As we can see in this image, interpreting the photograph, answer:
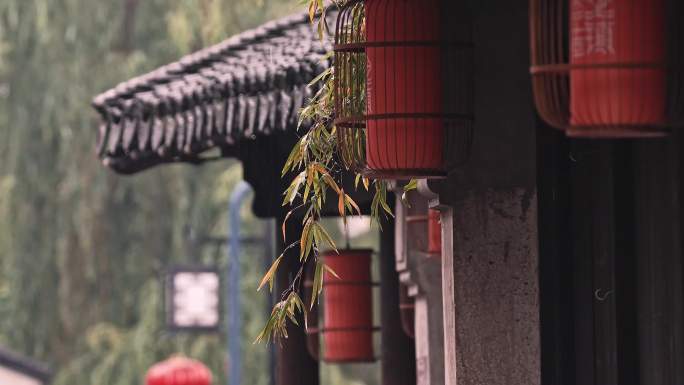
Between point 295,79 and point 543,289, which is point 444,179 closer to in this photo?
point 543,289

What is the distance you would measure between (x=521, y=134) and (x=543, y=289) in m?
0.47

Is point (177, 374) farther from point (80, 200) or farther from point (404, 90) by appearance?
point (404, 90)

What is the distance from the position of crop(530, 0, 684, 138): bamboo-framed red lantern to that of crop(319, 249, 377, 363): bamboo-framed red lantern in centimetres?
733

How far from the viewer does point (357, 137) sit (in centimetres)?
650

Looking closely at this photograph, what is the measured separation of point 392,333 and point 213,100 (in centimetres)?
212

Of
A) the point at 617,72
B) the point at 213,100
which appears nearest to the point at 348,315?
the point at 213,100

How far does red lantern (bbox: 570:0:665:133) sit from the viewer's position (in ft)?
16.7

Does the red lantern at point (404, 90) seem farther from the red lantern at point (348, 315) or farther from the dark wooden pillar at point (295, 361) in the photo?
the red lantern at point (348, 315)

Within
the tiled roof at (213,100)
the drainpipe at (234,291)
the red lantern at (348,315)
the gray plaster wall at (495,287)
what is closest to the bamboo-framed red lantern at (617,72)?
the gray plaster wall at (495,287)

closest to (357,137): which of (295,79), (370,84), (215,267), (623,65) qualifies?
(370,84)

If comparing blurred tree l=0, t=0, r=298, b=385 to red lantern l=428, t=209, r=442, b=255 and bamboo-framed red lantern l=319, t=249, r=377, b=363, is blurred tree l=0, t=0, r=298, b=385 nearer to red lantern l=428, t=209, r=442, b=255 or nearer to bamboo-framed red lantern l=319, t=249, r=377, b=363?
bamboo-framed red lantern l=319, t=249, r=377, b=363

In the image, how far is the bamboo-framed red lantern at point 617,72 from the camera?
509 cm

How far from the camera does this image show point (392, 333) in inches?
473

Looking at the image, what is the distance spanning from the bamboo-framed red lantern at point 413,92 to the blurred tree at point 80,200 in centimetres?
1686
